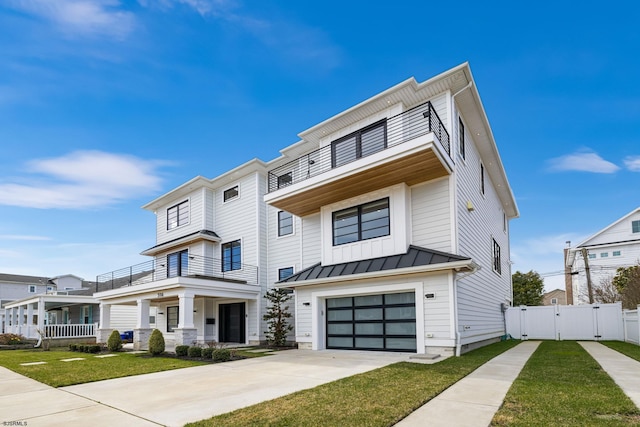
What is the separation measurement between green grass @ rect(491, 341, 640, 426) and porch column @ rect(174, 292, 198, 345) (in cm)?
1096

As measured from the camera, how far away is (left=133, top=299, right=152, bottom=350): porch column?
1610 centimetres

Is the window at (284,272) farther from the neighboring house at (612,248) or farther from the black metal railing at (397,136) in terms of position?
the neighboring house at (612,248)

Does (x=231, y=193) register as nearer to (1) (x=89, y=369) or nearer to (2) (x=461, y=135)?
(1) (x=89, y=369)

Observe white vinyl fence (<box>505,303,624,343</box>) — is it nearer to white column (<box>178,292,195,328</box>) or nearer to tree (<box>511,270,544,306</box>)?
white column (<box>178,292,195,328</box>)

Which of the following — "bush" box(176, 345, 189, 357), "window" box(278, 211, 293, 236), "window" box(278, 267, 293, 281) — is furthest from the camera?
"window" box(278, 211, 293, 236)

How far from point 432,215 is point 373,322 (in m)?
3.90

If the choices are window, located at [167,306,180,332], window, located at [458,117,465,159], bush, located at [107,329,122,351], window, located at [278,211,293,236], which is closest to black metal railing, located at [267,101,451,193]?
window, located at [458,117,465,159]

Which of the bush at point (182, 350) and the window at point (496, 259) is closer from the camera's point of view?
the bush at point (182, 350)

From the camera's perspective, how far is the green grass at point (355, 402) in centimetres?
472

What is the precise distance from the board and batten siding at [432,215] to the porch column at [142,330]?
1156cm

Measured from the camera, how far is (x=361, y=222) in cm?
1354

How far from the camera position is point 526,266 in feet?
113

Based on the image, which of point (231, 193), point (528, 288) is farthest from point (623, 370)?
point (528, 288)

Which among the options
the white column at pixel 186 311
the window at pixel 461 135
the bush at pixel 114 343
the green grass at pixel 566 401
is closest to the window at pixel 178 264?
the bush at pixel 114 343
